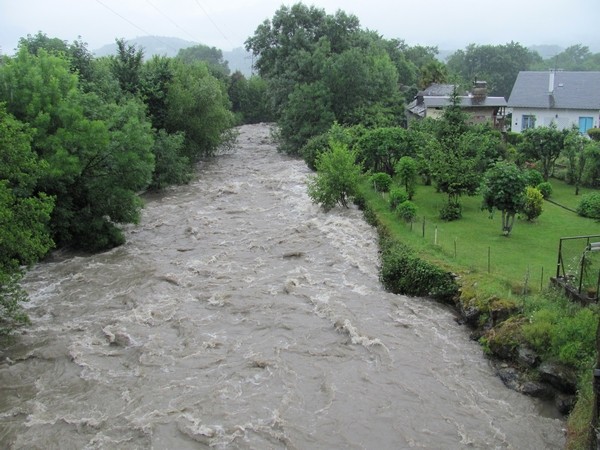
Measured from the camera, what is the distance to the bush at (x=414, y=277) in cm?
1942

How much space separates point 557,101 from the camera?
45656 millimetres

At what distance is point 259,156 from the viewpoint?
173 ft

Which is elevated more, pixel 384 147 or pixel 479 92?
pixel 479 92

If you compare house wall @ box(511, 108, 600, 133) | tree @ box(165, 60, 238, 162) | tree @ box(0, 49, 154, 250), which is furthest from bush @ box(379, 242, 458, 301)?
house wall @ box(511, 108, 600, 133)

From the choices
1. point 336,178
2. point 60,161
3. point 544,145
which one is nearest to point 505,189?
point 336,178

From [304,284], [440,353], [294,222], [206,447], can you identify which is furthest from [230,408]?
[294,222]

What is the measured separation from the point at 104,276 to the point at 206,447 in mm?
12363

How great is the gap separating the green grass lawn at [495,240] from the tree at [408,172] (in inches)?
35.3

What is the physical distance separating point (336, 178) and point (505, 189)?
990 centimetres

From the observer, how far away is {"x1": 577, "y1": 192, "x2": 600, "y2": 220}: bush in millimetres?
26016

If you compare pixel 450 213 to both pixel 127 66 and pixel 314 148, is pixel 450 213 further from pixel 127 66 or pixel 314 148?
pixel 127 66

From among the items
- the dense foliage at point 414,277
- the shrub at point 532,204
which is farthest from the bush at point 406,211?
the shrub at point 532,204

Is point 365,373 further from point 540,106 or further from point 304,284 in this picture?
point 540,106

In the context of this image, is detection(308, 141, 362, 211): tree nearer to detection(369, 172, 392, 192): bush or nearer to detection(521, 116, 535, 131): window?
detection(369, 172, 392, 192): bush
